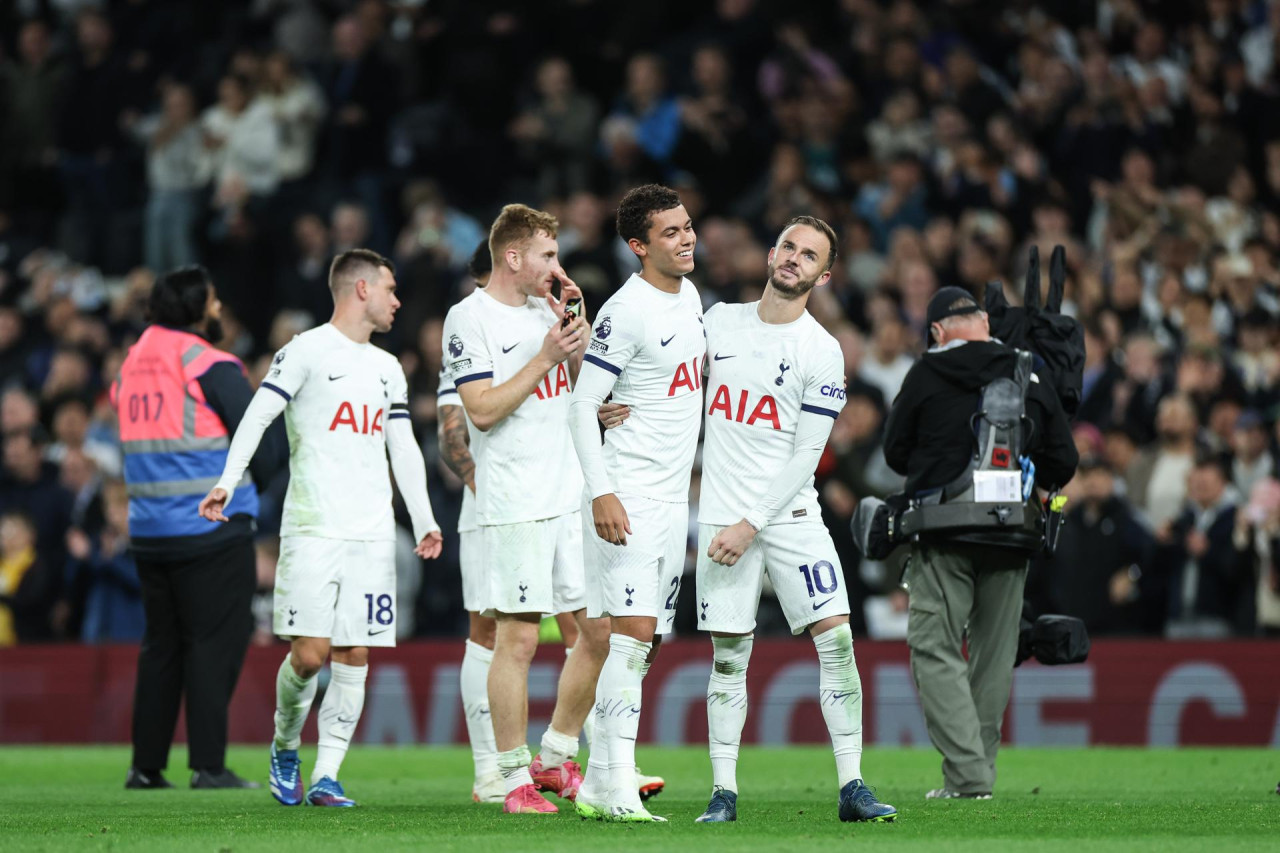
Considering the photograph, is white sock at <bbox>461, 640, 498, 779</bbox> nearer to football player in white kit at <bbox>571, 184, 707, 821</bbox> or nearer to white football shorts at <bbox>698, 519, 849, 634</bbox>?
football player in white kit at <bbox>571, 184, 707, 821</bbox>

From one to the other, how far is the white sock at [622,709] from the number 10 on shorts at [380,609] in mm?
1890

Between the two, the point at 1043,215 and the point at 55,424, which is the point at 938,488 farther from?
the point at 55,424

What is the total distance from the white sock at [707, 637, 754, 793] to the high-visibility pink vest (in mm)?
3976

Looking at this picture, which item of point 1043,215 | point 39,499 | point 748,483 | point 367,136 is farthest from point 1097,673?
point 367,136

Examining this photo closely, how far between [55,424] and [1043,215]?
964 centimetres

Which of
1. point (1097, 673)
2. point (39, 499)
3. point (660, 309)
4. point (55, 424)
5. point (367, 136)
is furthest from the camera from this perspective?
point (367, 136)

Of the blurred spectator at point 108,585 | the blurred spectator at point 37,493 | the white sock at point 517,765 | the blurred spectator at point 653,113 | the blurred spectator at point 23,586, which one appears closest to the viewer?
the white sock at point 517,765

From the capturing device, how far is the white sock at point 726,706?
7.79 metres

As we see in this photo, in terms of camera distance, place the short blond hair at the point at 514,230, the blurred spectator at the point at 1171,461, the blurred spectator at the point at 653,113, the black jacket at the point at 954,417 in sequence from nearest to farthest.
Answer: the short blond hair at the point at 514,230 < the black jacket at the point at 954,417 < the blurred spectator at the point at 1171,461 < the blurred spectator at the point at 653,113

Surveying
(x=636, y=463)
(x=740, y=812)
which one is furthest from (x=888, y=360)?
(x=636, y=463)

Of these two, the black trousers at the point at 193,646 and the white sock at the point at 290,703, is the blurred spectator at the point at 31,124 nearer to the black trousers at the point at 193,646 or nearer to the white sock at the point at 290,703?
the black trousers at the point at 193,646

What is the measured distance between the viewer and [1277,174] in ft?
56.2

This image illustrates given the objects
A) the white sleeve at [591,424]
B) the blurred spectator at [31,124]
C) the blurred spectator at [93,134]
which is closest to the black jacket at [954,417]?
the white sleeve at [591,424]

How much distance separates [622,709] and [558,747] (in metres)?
1.25
